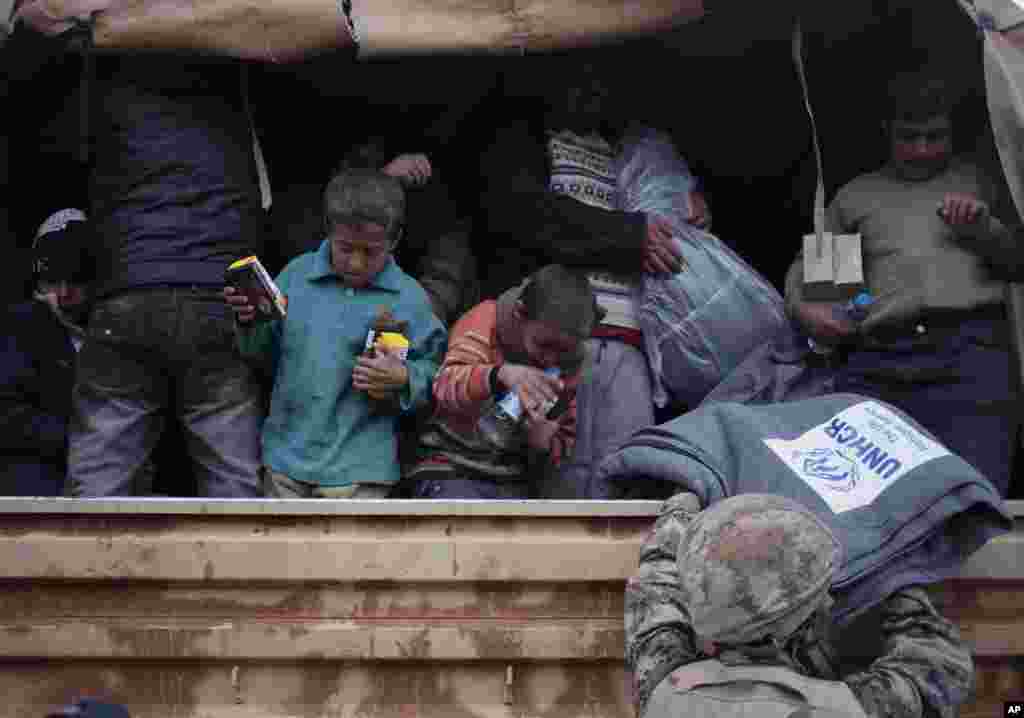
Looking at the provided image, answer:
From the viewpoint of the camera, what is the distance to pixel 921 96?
443 cm

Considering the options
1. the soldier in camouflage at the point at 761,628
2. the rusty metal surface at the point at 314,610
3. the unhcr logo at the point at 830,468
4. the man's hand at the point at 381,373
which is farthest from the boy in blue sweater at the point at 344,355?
the soldier in camouflage at the point at 761,628

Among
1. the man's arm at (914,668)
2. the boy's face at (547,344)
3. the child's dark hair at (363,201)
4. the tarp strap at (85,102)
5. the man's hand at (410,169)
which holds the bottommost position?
the man's arm at (914,668)

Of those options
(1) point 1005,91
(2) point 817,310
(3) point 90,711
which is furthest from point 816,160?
(3) point 90,711

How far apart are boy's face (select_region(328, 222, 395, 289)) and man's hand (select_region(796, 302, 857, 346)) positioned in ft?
3.59

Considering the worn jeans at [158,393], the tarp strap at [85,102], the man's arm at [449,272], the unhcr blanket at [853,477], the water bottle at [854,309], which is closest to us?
the unhcr blanket at [853,477]

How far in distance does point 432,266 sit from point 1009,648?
1882mm

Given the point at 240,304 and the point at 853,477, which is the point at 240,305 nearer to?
the point at 240,304

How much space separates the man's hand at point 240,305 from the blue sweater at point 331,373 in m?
0.06

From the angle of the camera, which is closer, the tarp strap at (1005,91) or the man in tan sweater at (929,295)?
the tarp strap at (1005,91)

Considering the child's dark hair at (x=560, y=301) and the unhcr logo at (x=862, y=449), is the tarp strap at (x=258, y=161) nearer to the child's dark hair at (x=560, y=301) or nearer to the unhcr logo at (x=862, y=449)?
the child's dark hair at (x=560, y=301)

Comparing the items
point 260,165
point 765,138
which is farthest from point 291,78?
point 765,138

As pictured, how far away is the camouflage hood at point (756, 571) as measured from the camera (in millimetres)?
2693

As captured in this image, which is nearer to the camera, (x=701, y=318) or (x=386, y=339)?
(x=386, y=339)

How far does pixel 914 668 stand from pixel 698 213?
1967 mm
